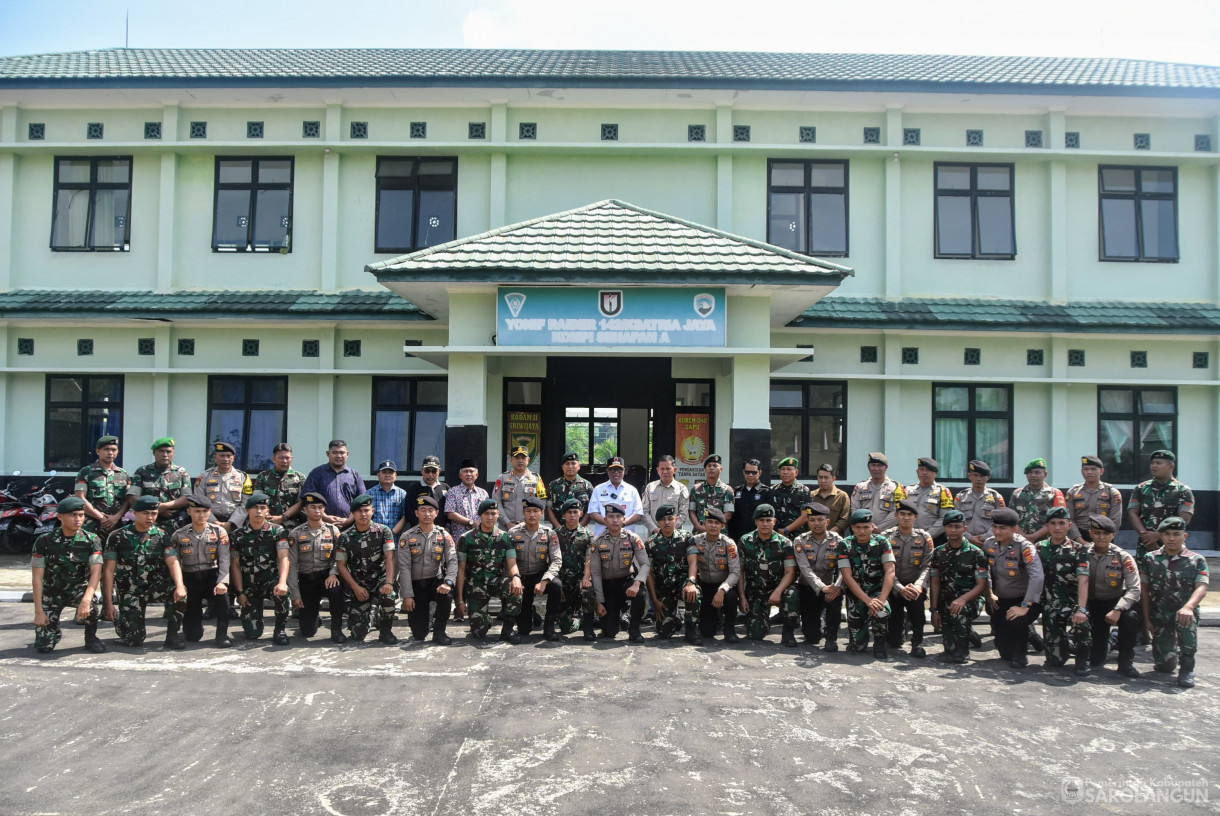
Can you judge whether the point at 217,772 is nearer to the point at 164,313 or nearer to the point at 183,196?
the point at 164,313

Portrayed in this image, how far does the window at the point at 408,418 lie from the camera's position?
588 inches

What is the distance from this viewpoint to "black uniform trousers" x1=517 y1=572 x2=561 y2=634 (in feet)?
29.0

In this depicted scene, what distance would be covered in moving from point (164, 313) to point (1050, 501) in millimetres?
12930

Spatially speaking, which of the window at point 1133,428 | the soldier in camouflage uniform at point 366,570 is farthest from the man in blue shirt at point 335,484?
the window at point 1133,428

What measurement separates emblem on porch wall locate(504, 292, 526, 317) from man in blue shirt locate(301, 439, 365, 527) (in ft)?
8.56

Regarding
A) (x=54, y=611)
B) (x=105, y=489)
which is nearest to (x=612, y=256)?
(x=105, y=489)

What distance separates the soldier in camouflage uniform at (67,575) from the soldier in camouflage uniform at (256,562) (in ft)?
3.92

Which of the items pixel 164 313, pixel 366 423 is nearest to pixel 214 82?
pixel 164 313

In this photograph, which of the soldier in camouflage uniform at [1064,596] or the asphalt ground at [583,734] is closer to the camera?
the asphalt ground at [583,734]

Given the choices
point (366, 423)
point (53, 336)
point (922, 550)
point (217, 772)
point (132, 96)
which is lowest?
point (217, 772)

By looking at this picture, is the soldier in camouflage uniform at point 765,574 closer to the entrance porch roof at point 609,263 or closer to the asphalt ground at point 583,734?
the asphalt ground at point 583,734

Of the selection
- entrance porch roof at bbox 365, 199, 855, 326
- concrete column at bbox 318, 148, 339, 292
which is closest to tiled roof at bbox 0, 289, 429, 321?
concrete column at bbox 318, 148, 339, 292

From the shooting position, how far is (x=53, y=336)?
14.9 meters

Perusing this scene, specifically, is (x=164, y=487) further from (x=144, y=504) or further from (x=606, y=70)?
(x=606, y=70)
